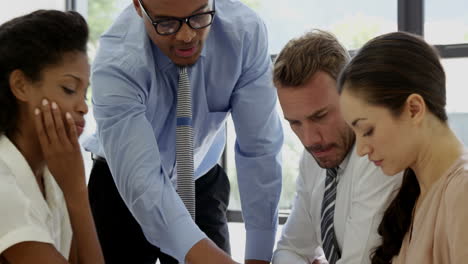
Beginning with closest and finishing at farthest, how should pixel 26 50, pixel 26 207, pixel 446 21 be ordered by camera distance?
1. pixel 26 207
2. pixel 26 50
3. pixel 446 21

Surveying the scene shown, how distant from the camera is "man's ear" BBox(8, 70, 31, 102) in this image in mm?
1712

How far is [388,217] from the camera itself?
1.83 metres

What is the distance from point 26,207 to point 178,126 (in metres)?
0.79

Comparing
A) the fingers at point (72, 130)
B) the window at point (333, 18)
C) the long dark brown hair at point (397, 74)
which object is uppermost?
the long dark brown hair at point (397, 74)

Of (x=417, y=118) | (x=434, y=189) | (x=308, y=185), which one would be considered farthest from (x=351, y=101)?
(x=308, y=185)

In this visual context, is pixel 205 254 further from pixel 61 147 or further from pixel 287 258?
pixel 61 147

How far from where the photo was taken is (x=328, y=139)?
2043mm

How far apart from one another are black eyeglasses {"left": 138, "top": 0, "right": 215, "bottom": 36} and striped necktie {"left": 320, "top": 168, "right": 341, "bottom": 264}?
605 millimetres

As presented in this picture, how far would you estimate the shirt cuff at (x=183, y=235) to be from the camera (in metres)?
2.04

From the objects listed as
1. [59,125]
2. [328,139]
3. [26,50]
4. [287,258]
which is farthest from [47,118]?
[287,258]

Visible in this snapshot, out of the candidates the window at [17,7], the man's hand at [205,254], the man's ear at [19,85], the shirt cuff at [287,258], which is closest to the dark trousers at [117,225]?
the shirt cuff at [287,258]

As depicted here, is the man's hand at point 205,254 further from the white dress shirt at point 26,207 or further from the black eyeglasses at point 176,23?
the black eyeglasses at point 176,23

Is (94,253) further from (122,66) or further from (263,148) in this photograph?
(263,148)

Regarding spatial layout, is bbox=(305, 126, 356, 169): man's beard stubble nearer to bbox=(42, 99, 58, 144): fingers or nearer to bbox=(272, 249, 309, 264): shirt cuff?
bbox=(272, 249, 309, 264): shirt cuff
